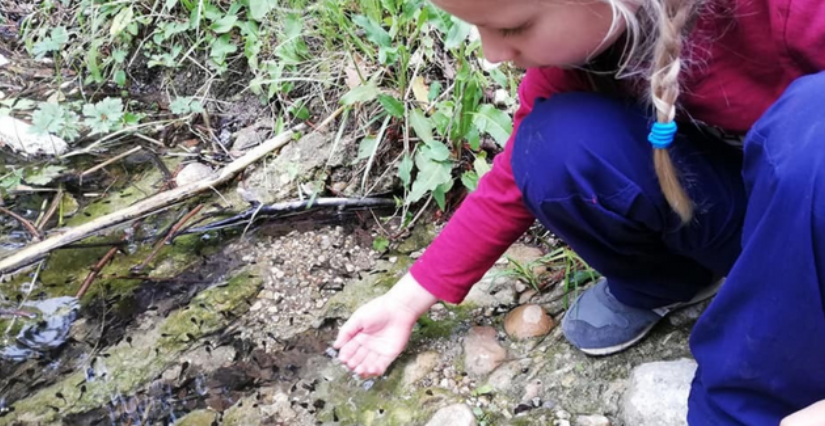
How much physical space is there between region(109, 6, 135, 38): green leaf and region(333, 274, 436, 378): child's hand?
176 centimetres

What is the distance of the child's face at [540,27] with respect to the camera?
0.89 meters

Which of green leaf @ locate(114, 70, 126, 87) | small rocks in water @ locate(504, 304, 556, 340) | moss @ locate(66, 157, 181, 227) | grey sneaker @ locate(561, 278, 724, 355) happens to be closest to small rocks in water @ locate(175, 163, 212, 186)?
moss @ locate(66, 157, 181, 227)

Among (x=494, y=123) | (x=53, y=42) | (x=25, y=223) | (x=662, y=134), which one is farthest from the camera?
(x=53, y=42)

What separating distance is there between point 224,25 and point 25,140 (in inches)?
30.9

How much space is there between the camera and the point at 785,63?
967 mm

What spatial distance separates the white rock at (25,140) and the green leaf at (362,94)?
112 centimetres

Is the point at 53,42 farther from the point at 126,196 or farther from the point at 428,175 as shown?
the point at 428,175

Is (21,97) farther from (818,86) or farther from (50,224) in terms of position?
(818,86)

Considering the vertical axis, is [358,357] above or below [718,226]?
below

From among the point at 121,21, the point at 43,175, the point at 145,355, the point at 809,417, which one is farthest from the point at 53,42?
the point at 809,417

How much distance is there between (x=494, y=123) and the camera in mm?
1762

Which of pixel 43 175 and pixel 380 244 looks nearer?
pixel 380 244

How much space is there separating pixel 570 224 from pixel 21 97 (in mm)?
2381

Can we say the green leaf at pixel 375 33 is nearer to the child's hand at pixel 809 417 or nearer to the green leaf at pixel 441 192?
the green leaf at pixel 441 192
